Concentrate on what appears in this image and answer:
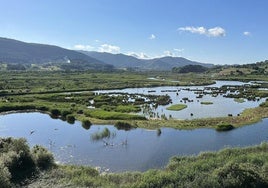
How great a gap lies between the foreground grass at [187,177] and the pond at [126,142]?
29.9 feet

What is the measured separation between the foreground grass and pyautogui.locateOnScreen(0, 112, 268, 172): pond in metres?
9.10

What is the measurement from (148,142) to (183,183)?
2639 centimetres

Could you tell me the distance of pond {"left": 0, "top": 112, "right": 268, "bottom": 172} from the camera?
44188 mm

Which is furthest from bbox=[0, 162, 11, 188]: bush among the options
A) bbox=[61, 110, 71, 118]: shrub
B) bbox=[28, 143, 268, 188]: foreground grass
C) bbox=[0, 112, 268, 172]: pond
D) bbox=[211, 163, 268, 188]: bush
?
bbox=[61, 110, 71, 118]: shrub

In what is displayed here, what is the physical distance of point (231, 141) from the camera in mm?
53656

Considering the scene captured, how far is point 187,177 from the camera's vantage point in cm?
2769

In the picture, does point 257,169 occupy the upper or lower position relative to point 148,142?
upper

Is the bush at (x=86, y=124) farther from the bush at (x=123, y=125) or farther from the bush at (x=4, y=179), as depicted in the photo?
the bush at (x=4, y=179)

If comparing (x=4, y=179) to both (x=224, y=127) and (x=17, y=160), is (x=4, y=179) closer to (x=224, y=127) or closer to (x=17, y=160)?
(x=17, y=160)

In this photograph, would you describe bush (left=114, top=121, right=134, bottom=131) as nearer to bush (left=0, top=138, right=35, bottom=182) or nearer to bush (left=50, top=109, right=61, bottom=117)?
bush (left=50, top=109, right=61, bottom=117)

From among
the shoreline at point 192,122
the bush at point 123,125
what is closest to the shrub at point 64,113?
the shoreline at point 192,122

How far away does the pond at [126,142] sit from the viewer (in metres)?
44.2

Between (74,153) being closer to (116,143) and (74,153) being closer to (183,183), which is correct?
(116,143)

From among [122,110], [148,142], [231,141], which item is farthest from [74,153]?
[122,110]
